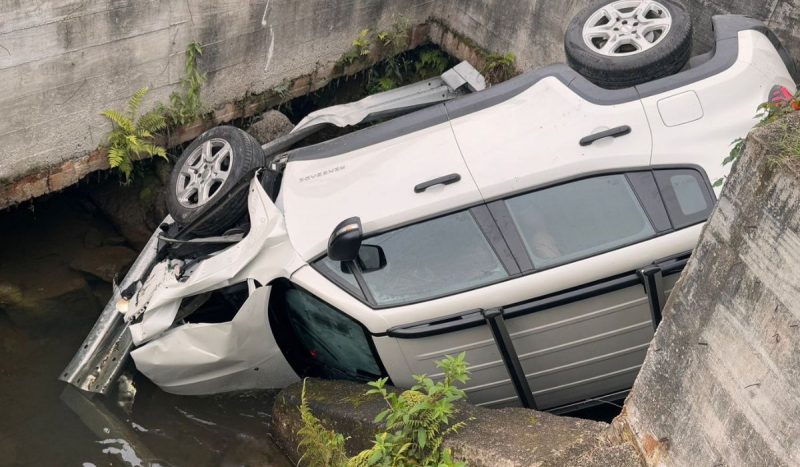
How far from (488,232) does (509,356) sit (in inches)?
29.8

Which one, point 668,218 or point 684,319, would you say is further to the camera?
point 668,218

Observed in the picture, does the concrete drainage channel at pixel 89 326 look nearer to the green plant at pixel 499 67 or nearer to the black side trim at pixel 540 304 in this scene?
the green plant at pixel 499 67

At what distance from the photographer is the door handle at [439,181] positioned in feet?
19.5

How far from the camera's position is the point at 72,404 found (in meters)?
6.89

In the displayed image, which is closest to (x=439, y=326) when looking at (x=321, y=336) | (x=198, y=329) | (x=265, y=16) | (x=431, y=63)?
(x=321, y=336)

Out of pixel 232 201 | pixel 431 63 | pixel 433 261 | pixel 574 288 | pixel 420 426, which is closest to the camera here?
pixel 420 426

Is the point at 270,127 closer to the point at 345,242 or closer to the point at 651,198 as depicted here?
the point at 345,242

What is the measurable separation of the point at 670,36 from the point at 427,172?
1904mm

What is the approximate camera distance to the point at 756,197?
390 cm

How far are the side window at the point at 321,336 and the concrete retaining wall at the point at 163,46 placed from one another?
253cm

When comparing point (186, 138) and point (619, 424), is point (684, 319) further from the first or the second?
point (186, 138)

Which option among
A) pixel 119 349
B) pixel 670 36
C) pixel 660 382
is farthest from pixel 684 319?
pixel 119 349

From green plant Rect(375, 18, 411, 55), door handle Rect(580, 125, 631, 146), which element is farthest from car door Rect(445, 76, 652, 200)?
green plant Rect(375, 18, 411, 55)

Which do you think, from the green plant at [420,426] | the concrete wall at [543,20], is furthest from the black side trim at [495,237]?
the concrete wall at [543,20]
